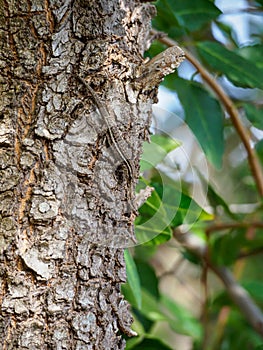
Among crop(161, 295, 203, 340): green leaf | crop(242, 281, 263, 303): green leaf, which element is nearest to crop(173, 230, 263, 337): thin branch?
crop(242, 281, 263, 303): green leaf

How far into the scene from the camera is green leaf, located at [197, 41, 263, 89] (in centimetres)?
104

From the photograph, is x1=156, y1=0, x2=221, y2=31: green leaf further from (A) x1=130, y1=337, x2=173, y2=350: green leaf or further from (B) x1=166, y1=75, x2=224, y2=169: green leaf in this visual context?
(A) x1=130, y1=337, x2=173, y2=350: green leaf

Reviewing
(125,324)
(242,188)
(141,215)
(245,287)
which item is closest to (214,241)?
(245,287)

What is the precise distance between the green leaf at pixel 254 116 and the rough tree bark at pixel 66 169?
1.92ft

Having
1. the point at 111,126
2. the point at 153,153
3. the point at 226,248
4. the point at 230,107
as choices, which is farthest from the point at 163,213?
the point at 226,248

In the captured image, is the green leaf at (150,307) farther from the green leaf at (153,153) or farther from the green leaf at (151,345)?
the green leaf at (153,153)

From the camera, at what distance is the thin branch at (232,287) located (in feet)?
4.91

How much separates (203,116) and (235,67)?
10 centimetres

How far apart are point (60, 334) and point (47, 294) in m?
0.04

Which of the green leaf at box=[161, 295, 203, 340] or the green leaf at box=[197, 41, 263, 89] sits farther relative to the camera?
the green leaf at box=[161, 295, 203, 340]

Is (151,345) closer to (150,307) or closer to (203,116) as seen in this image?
(150,307)

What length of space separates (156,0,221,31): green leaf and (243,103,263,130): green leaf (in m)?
0.24

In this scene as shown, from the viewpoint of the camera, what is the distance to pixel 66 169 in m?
0.63

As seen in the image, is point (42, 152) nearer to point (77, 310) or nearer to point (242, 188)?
point (77, 310)
